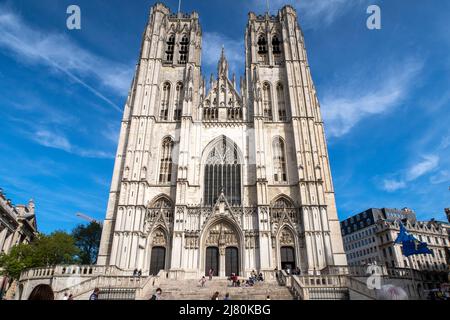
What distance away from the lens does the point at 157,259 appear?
26.7 m

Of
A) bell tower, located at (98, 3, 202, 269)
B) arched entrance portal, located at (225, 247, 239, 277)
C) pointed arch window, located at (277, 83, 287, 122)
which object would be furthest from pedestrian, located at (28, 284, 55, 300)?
pointed arch window, located at (277, 83, 287, 122)

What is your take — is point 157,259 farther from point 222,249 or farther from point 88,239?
point 88,239

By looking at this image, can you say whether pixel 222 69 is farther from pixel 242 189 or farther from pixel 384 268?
pixel 384 268

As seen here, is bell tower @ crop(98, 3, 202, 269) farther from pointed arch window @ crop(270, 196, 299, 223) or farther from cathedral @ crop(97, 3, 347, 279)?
pointed arch window @ crop(270, 196, 299, 223)

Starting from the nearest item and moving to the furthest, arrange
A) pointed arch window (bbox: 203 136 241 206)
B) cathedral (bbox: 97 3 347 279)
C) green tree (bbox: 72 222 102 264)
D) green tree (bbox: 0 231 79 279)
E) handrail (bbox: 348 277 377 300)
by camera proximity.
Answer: handrail (bbox: 348 277 377 300), green tree (bbox: 0 231 79 279), cathedral (bbox: 97 3 347 279), pointed arch window (bbox: 203 136 241 206), green tree (bbox: 72 222 102 264)

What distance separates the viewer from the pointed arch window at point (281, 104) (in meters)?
34.0

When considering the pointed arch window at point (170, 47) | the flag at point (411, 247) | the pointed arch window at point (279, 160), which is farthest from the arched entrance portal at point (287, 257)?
the pointed arch window at point (170, 47)

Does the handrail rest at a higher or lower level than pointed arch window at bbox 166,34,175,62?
lower

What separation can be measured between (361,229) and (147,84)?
4555 cm

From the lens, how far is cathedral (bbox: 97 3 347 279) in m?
26.0

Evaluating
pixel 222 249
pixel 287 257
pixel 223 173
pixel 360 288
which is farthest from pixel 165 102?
pixel 360 288

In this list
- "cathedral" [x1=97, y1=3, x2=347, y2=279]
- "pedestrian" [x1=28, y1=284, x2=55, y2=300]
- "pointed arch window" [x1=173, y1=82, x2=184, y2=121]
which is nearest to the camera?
"pedestrian" [x1=28, y1=284, x2=55, y2=300]

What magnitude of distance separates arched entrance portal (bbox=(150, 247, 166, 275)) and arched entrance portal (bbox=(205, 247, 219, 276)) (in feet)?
12.4

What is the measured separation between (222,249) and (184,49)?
84.2ft
